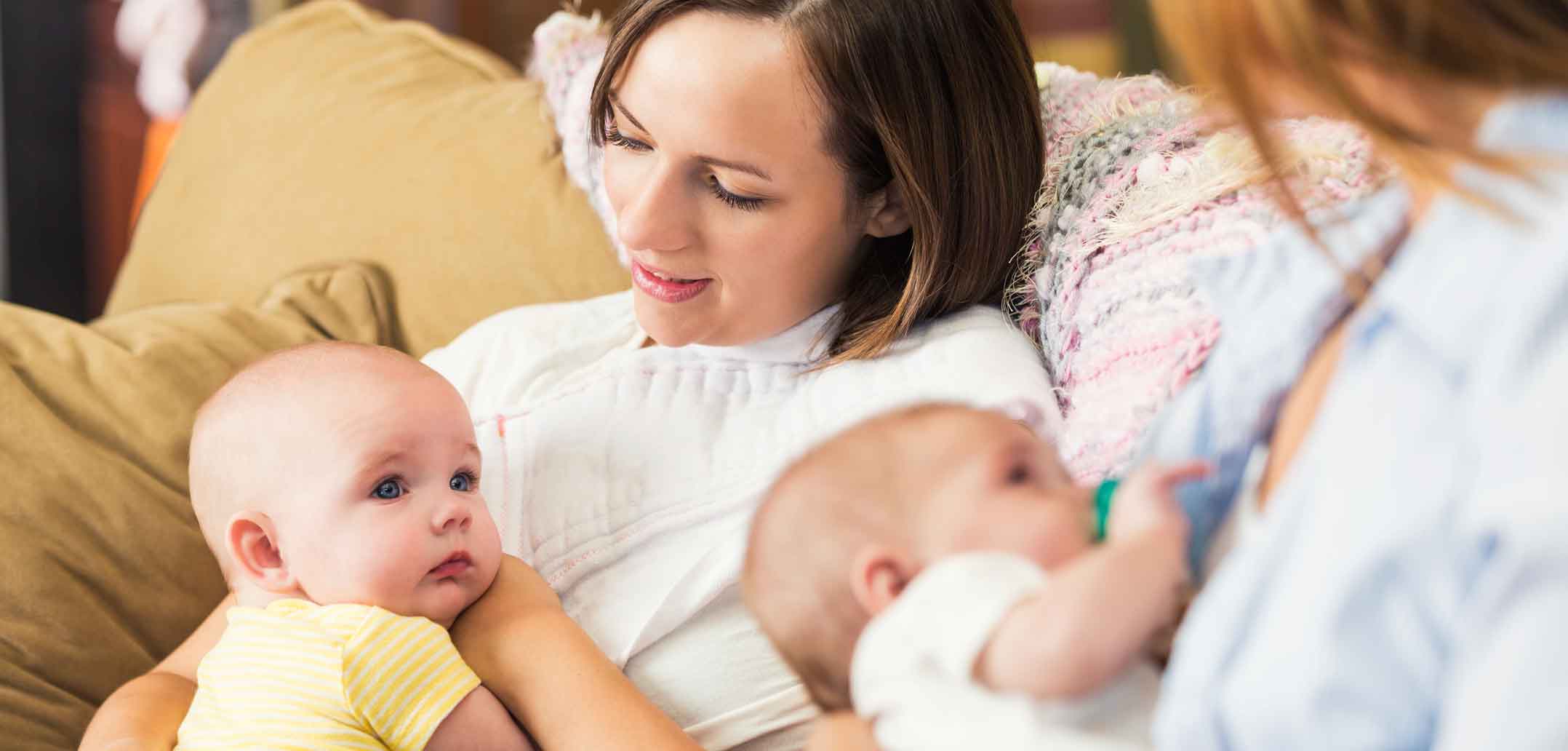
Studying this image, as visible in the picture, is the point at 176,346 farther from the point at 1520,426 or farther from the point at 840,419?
the point at 1520,426

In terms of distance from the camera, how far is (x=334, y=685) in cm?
106

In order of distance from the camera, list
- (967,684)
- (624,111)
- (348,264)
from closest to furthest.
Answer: (967,684), (624,111), (348,264)

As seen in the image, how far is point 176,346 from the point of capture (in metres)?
1.49

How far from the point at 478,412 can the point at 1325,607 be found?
3.16ft

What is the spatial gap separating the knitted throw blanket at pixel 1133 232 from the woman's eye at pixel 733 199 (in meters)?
0.27

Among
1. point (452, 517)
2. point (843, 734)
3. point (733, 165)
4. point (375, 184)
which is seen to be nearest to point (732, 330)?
point (733, 165)

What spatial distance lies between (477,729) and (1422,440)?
74 centimetres

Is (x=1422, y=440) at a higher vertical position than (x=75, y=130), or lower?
higher

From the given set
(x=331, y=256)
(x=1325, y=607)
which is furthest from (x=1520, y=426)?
(x=331, y=256)

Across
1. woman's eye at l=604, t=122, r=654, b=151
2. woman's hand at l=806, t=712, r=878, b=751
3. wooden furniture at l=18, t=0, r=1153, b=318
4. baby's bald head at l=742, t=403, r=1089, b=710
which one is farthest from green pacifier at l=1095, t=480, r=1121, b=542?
wooden furniture at l=18, t=0, r=1153, b=318

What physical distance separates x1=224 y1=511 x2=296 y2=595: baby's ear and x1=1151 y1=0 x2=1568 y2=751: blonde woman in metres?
0.79

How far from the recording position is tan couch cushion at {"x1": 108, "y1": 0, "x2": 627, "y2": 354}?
5.60 feet

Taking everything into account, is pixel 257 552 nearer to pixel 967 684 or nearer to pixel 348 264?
pixel 348 264

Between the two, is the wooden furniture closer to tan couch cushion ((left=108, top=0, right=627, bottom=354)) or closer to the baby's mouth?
tan couch cushion ((left=108, top=0, right=627, bottom=354))
